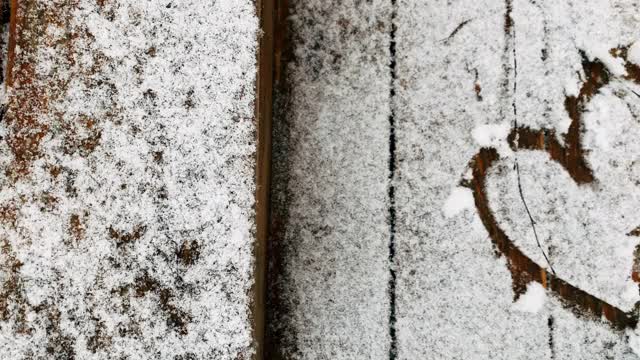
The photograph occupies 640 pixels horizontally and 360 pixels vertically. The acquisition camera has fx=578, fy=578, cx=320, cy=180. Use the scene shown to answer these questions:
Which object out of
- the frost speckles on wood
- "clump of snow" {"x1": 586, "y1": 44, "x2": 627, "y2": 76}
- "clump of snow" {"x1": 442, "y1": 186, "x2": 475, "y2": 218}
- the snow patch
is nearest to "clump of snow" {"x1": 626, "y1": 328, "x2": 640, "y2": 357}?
the snow patch

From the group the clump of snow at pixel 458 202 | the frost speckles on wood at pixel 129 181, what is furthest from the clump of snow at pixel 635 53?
the frost speckles on wood at pixel 129 181

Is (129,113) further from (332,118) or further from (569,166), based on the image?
(569,166)

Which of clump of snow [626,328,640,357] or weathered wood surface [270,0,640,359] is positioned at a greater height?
weathered wood surface [270,0,640,359]

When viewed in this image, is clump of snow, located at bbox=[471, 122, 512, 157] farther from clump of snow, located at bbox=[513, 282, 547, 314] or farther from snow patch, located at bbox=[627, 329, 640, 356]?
snow patch, located at bbox=[627, 329, 640, 356]

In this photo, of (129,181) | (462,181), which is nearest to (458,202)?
(462,181)

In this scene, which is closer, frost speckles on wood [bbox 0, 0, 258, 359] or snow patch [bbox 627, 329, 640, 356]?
frost speckles on wood [bbox 0, 0, 258, 359]

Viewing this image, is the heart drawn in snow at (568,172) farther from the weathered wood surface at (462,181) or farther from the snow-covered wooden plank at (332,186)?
the snow-covered wooden plank at (332,186)

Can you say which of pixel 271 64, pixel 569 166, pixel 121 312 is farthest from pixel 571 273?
pixel 121 312
